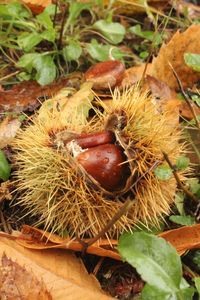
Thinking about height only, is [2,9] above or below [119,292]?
above

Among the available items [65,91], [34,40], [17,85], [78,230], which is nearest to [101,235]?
[78,230]

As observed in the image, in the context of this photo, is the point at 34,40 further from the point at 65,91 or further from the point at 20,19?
the point at 65,91

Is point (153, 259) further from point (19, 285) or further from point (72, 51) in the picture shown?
point (72, 51)

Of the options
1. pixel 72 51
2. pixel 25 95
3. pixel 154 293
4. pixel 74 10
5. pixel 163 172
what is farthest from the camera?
pixel 74 10

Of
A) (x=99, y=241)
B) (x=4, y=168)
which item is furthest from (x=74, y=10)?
(x=99, y=241)

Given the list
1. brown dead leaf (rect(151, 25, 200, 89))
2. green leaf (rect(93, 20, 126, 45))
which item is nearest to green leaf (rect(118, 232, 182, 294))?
brown dead leaf (rect(151, 25, 200, 89))

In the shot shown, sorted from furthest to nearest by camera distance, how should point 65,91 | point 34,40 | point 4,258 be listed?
point 34,40 → point 65,91 → point 4,258

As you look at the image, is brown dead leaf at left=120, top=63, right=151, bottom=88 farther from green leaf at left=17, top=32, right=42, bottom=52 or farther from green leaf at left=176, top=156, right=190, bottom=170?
green leaf at left=176, top=156, right=190, bottom=170
